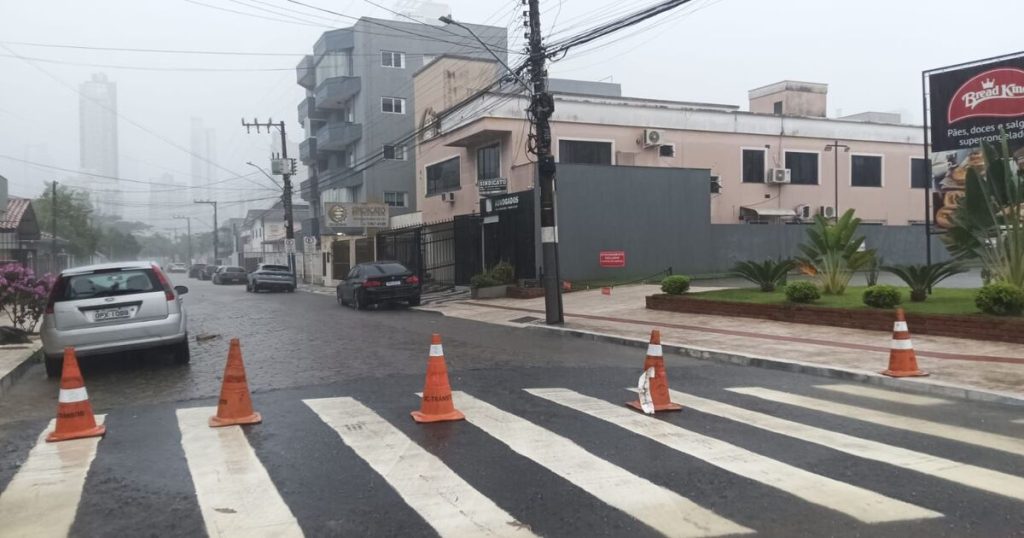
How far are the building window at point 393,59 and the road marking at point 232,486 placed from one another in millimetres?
47037

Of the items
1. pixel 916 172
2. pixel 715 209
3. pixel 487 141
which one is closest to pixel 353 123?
pixel 487 141

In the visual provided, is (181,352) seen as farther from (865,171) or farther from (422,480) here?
(865,171)

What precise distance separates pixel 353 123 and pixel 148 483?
4893cm

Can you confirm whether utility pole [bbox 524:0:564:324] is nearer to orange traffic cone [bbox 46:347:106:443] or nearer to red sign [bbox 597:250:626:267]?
red sign [bbox 597:250:626:267]

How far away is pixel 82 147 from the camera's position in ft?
219

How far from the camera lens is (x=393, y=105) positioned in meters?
51.0

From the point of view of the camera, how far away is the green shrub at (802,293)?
1410 cm

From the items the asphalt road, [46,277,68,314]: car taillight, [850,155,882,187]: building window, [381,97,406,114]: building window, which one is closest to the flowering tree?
[46,277,68,314]: car taillight

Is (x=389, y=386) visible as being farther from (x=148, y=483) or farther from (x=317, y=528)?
(x=317, y=528)

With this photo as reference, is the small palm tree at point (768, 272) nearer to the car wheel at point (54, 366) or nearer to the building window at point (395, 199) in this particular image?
the car wheel at point (54, 366)

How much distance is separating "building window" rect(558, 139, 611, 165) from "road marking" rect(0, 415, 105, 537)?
2389 cm

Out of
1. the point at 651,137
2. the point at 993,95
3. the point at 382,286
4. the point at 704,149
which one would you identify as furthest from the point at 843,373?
the point at 704,149

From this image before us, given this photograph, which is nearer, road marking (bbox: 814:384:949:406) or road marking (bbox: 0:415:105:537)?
road marking (bbox: 0:415:105:537)

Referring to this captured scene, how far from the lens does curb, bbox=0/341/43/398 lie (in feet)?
28.8
